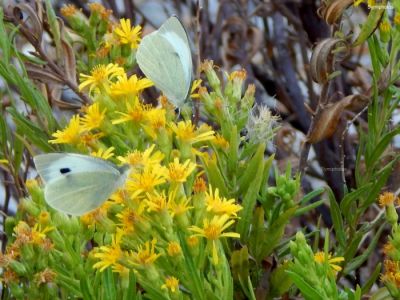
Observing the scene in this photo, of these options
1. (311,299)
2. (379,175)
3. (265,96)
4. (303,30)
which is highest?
(311,299)

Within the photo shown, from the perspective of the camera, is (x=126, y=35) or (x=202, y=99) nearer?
(x=202, y=99)

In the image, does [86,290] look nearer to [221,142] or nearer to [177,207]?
[177,207]

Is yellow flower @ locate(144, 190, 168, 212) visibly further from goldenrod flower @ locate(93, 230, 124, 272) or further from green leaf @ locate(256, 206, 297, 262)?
green leaf @ locate(256, 206, 297, 262)

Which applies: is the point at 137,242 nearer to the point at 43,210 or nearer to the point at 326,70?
the point at 43,210

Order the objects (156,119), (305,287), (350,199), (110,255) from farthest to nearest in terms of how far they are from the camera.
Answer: (350,199)
(156,119)
(110,255)
(305,287)

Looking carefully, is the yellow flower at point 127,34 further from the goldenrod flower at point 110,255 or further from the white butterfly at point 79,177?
the goldenrod flower at point 110,255

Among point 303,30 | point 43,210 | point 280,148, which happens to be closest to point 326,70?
point 43,210

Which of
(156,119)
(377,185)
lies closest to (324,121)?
(377,185)
